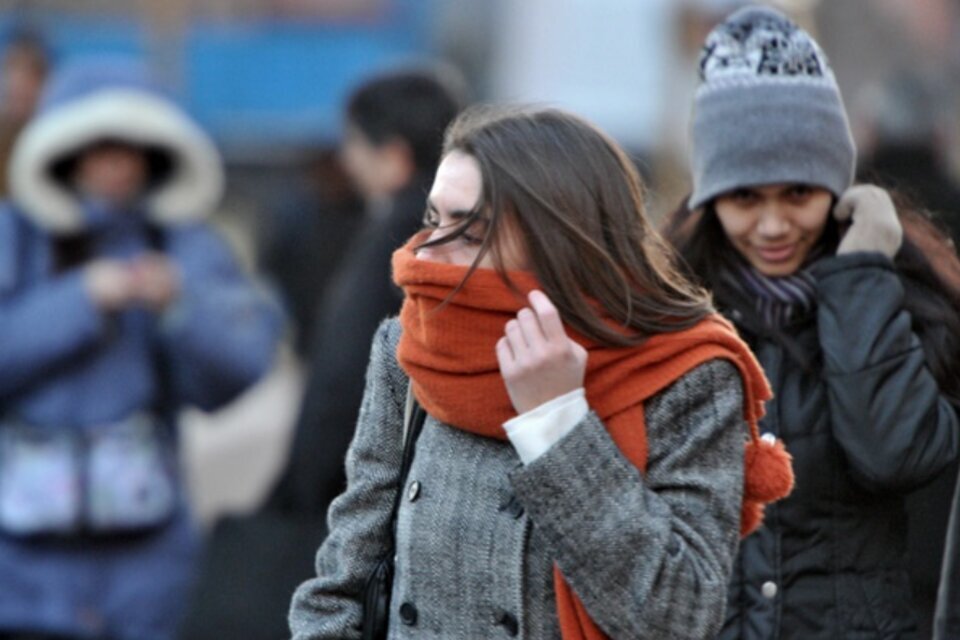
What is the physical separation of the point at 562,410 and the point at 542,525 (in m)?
0.16

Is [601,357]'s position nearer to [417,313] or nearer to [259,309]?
[417,313]

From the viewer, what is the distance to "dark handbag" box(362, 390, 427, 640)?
2.89m

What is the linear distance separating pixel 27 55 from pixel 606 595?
5.84 metres

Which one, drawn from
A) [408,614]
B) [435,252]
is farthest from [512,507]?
[435,252]

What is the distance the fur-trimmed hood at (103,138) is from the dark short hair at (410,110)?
0.48 meters

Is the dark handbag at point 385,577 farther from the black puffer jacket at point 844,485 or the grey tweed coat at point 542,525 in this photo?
the black puffer jacket at point 844,485

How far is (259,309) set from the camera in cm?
528

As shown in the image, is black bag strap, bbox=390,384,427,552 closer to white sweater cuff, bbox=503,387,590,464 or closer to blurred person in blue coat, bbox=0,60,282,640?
white sweater cuff, bbox=503,387,590,464

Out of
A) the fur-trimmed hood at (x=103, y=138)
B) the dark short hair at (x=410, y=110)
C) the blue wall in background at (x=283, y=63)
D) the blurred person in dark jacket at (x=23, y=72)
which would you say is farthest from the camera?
the blue wall in background at (x=283, y=63)

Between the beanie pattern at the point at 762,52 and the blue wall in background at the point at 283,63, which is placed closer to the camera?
the beanie pattern at the point at 762,52

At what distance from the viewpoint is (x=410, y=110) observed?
18.0 ft

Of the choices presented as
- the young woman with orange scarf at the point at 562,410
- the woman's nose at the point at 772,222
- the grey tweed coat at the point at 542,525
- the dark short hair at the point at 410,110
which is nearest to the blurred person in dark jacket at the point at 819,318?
the woman's nose at the point at 772,222

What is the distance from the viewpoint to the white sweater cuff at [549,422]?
2.60 metres

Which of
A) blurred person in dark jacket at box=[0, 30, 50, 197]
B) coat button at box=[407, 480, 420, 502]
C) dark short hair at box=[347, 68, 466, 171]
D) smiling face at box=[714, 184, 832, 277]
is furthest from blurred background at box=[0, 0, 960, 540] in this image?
coat button at box=[407, 480, 420, 502]
